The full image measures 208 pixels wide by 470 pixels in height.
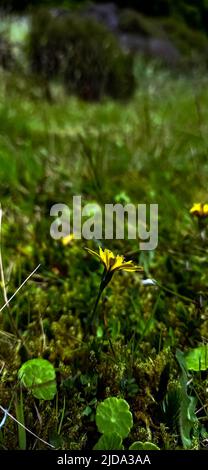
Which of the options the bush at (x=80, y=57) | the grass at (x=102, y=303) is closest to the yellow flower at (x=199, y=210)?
the grass at (x=102, y=303)

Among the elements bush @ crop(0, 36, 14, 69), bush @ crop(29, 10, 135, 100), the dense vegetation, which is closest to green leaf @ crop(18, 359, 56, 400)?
the dense vegetation

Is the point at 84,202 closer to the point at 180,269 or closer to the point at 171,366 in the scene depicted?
the point at 180,269

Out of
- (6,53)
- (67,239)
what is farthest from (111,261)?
(6,53)

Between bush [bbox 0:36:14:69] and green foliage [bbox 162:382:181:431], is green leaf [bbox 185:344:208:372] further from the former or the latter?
bush [bbox 0:36:14:69]

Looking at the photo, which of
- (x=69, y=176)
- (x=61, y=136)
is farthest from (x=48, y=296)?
(x=61, y=136)

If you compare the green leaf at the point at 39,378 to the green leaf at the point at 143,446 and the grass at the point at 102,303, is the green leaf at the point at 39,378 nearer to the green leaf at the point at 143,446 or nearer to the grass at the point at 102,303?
the grass at the point at 102,303
